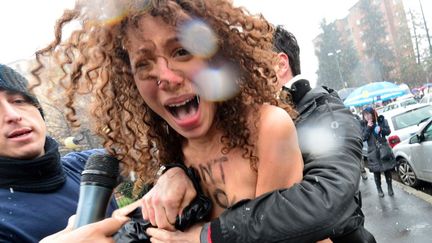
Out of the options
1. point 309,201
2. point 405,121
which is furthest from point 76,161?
point 405,121

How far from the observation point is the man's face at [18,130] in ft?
7.89

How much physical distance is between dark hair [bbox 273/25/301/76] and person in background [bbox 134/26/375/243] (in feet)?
3.54

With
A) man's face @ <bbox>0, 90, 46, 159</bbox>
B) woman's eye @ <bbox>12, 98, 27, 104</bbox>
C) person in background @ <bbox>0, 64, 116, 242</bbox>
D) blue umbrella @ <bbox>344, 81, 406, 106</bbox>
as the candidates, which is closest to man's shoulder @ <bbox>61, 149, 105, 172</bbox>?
person in background @ <bbox>0, 64, 116, 242</bbox>

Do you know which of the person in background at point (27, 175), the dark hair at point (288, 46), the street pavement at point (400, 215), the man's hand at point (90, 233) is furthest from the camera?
the street pavement at point (400, 215)

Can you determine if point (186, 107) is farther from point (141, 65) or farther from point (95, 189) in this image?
point (95, 189)

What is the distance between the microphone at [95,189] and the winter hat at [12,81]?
971 mm

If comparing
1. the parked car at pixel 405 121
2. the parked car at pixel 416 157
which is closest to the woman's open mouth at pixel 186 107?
the parked car at pixel 416 157

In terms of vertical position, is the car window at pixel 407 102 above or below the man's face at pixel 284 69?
below

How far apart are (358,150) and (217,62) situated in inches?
32.7

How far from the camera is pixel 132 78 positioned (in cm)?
186

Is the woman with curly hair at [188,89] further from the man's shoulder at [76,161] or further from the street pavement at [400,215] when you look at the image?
the street pavement at [400,215]

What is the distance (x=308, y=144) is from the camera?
1880mm

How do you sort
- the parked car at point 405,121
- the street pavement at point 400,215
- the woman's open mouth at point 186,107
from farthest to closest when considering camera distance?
the parked car at point 405,121 → the street pavement at point 400,215 → the woman's open mouth at point 186,107

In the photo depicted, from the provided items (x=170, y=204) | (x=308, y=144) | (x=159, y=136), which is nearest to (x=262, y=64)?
(x=308, y=144)
